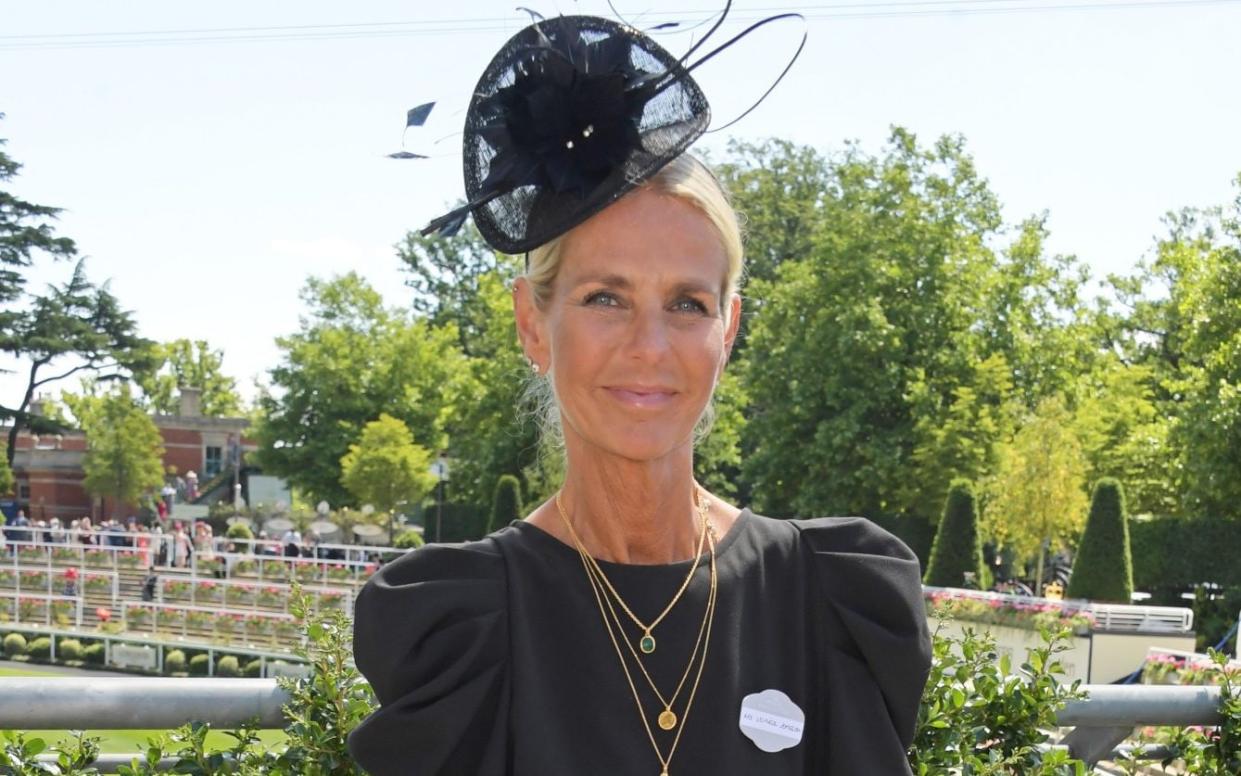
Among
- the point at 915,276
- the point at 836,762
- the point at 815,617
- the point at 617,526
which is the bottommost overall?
the point at 836,762

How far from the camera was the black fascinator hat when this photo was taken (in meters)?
2.03

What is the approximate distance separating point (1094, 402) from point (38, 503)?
50.4 meters

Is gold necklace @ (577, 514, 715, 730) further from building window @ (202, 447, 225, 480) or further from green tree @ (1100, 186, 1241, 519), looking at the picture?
building window @ (202, 447, 225, 480)

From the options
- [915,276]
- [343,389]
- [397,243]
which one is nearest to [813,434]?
[915,276]

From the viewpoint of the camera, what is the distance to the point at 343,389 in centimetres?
4572

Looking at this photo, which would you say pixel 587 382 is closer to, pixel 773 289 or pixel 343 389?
pixel 773 289

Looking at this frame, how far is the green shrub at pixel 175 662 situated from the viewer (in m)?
26.6

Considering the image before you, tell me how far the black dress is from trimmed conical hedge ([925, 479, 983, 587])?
911 inches

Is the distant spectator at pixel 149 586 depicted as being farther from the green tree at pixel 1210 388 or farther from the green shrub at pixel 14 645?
the green tree at pixel 1210 388

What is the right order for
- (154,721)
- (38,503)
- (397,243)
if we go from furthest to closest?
(38,503) < (397,243) < (154,721)

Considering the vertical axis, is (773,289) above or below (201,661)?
above

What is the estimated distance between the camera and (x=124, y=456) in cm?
5525

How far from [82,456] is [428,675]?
6519 cm

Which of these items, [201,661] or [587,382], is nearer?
[587,382]
